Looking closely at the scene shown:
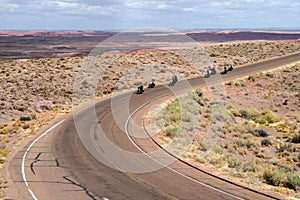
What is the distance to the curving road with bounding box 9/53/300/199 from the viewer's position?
16.3 meters

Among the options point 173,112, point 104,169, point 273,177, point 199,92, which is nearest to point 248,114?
point 199,92

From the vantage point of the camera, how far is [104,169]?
774 inches

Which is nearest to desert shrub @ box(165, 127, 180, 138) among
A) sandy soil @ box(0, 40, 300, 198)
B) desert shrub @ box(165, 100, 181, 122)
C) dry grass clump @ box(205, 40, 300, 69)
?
desert shrub @ box(165, 100, 181, 122)

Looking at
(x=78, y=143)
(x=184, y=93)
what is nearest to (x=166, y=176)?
(x=78, y=143)

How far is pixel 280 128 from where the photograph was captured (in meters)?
36.0

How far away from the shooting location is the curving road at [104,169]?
16344 mm

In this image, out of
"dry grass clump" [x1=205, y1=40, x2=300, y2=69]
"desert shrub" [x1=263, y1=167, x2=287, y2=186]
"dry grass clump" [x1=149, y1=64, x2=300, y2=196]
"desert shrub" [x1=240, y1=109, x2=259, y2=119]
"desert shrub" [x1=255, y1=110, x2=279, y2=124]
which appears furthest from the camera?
"dry grass clump" [x1=205, y1=40, x2=300, y2=69]

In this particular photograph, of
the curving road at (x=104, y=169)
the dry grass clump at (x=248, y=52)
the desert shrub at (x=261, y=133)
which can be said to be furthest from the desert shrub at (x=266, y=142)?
the dry grass clump at (x=248, y=52)

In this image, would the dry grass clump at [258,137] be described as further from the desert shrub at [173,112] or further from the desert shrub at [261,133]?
the desert shrub at [173,112]

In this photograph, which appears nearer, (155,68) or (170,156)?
(170,156)

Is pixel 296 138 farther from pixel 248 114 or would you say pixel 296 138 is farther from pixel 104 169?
pixel 104 169

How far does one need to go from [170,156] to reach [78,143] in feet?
21.4

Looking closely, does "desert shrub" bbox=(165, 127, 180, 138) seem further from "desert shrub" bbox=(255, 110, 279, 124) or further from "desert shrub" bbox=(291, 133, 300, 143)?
"desert shrub" bbox=(255, 110, 279, 124)

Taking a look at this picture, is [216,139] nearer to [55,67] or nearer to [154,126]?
[154,126]
